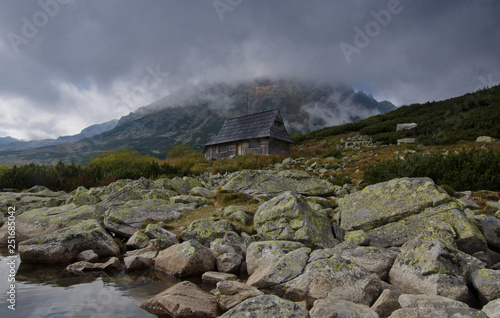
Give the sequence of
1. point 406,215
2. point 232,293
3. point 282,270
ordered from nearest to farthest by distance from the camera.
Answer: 1. point 232,293
2. point 282,270
3. point 406,215

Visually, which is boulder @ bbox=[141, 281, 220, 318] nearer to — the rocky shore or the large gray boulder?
the rocky shore

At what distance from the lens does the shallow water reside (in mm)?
4531

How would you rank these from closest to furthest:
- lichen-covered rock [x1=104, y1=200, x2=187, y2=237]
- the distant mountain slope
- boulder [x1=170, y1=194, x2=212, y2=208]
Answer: lichen-covered rock [x1=104, y1=200, x2=187, y2=237]
boulder [x1=170, y1=194, x2=212, y2=208]
the distant mountain slope

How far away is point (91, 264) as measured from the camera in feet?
22.9

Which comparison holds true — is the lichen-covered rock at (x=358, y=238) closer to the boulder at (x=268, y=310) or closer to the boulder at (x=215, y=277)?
the boulder at (x=215, y=277)

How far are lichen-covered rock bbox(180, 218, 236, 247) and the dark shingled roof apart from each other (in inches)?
1091

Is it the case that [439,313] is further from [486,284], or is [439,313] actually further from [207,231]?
[207,231]

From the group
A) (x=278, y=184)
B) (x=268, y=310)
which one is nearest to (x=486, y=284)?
(x=268, y=310)

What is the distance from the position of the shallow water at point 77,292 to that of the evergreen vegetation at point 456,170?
33.1 feet

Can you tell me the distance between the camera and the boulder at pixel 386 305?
4176 millimetres

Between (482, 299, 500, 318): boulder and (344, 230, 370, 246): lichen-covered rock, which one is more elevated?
(344, 230, 370, 246): lichen-covered rock

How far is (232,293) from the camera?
191 inches

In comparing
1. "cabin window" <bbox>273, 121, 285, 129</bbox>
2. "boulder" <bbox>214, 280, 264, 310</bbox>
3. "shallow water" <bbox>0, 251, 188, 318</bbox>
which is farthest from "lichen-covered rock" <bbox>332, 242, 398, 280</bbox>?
"cabin window" <bbox>273, 121, 285, 129</bbox>

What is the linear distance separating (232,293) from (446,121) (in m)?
33.5
